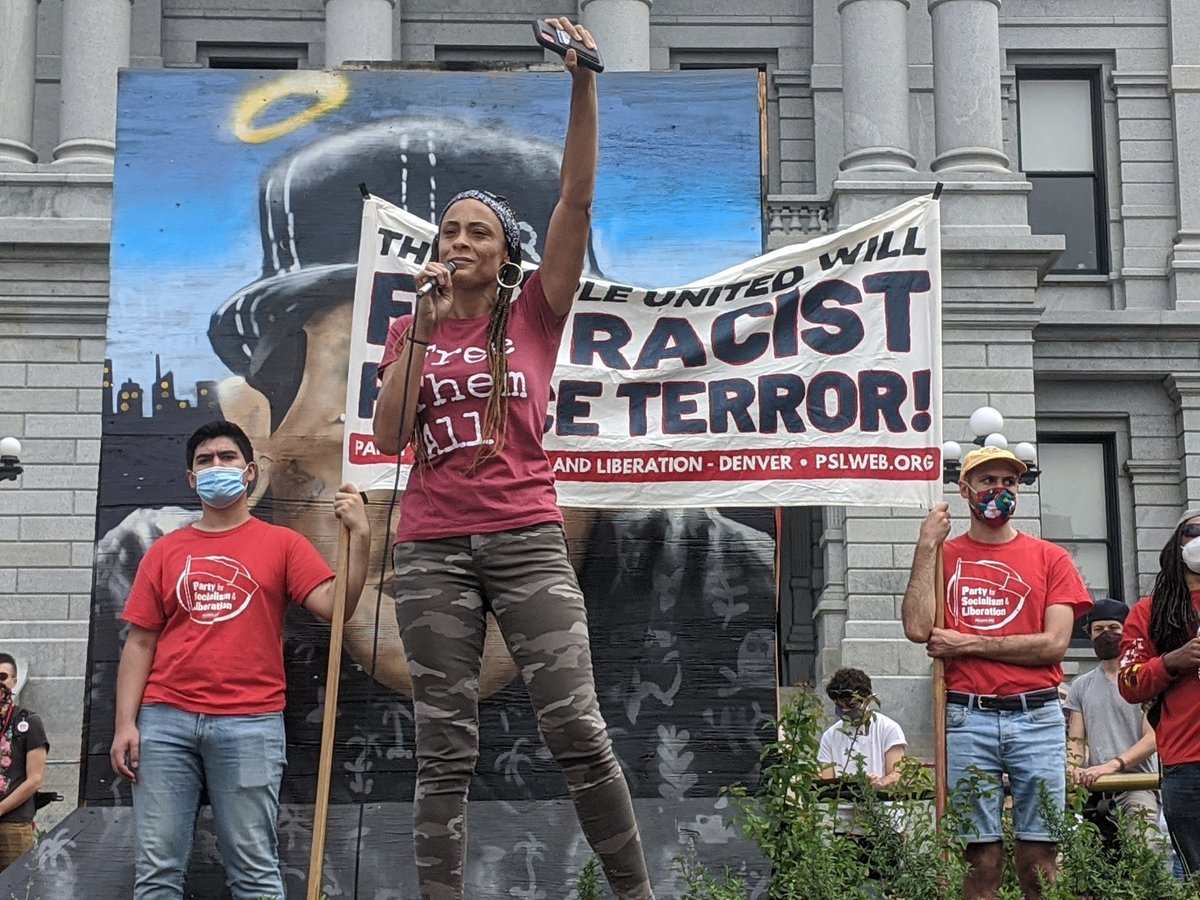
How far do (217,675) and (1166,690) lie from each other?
382 cm

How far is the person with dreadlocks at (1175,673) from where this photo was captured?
7367mm

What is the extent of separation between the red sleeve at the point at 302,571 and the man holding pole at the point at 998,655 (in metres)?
2.32

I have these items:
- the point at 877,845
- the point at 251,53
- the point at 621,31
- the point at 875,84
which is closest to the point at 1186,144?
the point at 875,84

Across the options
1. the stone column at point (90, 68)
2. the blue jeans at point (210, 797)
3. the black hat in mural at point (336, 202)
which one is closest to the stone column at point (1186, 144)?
the stone column at point (90, 68)

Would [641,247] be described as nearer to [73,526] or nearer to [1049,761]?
[1049,761]

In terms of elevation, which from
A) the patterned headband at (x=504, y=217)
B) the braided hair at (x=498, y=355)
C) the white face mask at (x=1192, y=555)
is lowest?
the white face mask at (x=1192, y=555)

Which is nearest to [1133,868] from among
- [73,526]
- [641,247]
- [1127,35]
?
[641,247]

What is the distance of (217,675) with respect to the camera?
22.4ft

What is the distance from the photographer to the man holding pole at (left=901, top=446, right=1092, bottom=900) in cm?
718

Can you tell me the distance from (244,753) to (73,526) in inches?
685

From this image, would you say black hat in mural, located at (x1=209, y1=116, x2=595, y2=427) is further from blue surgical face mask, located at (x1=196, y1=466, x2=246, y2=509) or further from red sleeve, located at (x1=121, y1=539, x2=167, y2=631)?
red sleeve, located at (x1=121, y1=539, x2=167, y2=631)

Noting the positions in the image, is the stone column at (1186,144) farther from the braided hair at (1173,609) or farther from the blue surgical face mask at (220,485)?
the blue surgical face mask at (220,485)

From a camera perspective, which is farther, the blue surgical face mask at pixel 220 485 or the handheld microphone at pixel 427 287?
the blue surgical face mask at pixel 220 485

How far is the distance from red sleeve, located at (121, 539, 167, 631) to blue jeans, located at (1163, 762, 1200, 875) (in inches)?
160
